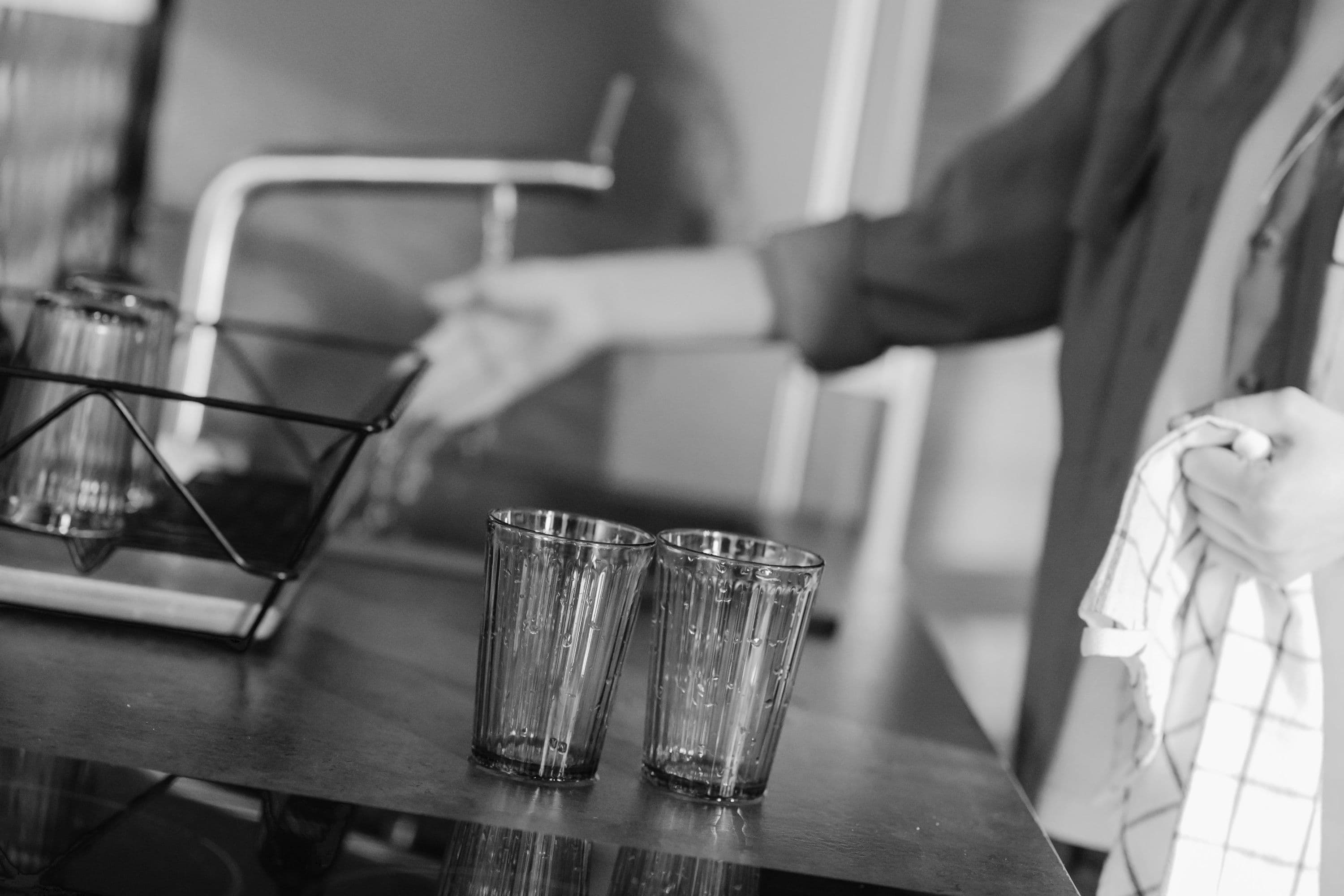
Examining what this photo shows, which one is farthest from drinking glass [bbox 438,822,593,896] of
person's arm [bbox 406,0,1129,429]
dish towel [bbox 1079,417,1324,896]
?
person's arm [bbox 406,0,1129,429]

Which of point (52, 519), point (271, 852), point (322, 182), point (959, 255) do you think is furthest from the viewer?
point (322, 182)

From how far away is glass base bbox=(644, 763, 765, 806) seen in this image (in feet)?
1.79

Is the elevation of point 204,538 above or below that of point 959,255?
below

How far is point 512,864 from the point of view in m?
0.45

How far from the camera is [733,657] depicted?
1.74ft

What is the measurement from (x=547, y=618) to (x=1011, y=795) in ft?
0.86

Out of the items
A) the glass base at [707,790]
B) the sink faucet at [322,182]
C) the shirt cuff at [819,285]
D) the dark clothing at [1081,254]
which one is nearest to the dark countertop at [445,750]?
the glass base at [707,790]

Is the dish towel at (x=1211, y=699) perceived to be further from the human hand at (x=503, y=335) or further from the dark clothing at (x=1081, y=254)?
the human hand at (x=503, y=335)

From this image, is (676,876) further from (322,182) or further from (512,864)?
(322,182)

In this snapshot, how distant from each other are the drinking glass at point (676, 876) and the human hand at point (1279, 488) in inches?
12.4

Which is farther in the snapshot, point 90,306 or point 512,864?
point 90,306

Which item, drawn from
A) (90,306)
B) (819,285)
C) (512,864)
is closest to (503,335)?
(819,285)

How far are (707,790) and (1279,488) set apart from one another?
1.02 ft

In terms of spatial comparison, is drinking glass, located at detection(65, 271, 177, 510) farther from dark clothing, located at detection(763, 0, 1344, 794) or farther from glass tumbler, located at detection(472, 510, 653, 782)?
dark clothing, located at detection(763, 0, 1344, 794)
